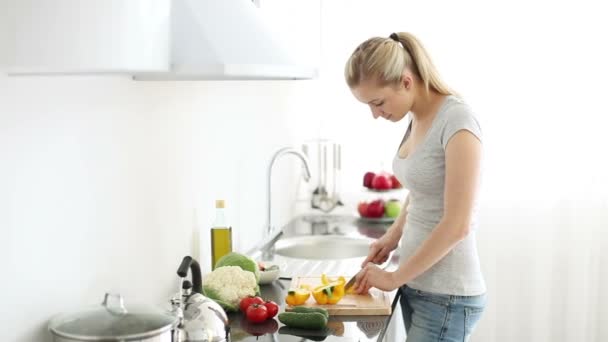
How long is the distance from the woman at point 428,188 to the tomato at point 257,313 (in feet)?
1.06

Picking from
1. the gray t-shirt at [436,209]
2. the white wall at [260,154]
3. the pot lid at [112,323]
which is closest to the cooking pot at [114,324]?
the pot lid at [112,323]

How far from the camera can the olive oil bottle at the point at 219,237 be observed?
240cm

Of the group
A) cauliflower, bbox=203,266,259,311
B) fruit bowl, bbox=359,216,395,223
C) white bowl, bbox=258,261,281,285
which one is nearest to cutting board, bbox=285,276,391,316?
cauliflower, bbox=203,266,259,311

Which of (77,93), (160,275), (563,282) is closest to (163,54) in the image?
(77,93)

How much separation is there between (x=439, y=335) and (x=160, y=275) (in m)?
0.75

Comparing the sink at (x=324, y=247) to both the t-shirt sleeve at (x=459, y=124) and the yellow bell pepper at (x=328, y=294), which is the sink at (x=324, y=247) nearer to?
the yellow bell pepper at (x=328, y=294)

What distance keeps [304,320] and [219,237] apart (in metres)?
0.57

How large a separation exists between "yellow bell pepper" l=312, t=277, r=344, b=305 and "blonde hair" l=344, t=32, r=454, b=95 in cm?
53

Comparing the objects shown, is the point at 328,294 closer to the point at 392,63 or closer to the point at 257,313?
the point at 257,313

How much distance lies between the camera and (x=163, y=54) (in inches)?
56.5

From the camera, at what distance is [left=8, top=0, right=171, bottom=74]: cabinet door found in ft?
3.65

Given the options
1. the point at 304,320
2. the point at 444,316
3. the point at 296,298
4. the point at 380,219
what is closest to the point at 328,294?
the point at 296,298

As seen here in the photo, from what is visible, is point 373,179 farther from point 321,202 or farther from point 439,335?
point 439,335

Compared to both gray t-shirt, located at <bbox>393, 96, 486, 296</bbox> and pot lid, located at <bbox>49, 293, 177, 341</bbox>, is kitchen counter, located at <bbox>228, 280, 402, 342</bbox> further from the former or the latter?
pot lid, located at <bbox>49, 293, 177, 341</bbox>
